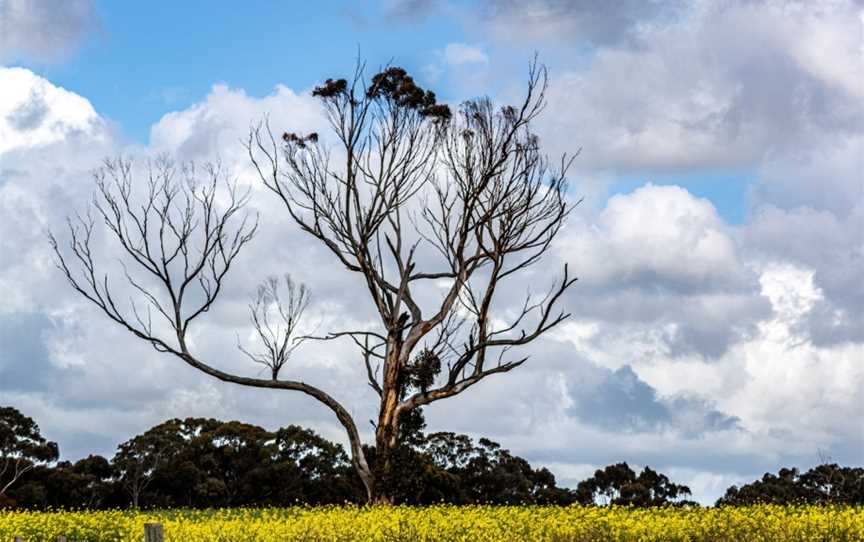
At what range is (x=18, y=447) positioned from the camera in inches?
1569

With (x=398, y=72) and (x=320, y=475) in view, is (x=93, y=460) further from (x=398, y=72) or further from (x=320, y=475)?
(x=398, y=72)

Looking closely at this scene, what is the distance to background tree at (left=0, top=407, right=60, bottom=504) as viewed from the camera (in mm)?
39594

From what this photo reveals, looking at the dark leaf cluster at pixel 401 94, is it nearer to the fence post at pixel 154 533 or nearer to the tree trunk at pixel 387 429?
the tree trunk at pixel 387 429

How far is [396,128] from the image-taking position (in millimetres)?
27953

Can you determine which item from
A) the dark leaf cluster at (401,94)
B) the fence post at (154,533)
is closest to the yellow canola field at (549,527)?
the fence post at (154,533)

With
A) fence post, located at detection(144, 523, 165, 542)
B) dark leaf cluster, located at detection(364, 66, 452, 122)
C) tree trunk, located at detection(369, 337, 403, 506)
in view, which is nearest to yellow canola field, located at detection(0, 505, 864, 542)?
fence post, located at detection(144, 523, 165, 542)

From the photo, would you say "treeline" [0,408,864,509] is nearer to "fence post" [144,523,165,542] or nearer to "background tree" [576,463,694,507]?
"background tree" [576,463,694,507]

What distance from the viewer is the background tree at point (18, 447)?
3959 centimetres

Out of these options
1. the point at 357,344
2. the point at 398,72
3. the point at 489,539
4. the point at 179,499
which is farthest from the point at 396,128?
the point at 179,499

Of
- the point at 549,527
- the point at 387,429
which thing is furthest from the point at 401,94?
the point at 549,527

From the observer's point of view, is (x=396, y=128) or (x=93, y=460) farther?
(x=93, y=460)

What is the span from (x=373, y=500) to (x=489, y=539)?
1112 cm

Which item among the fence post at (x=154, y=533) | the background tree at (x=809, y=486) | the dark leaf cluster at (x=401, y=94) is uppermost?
the dark leaf cluster at (x=401, y=94)

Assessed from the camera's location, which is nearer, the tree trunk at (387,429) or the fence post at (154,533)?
the fence post at (154,533)
